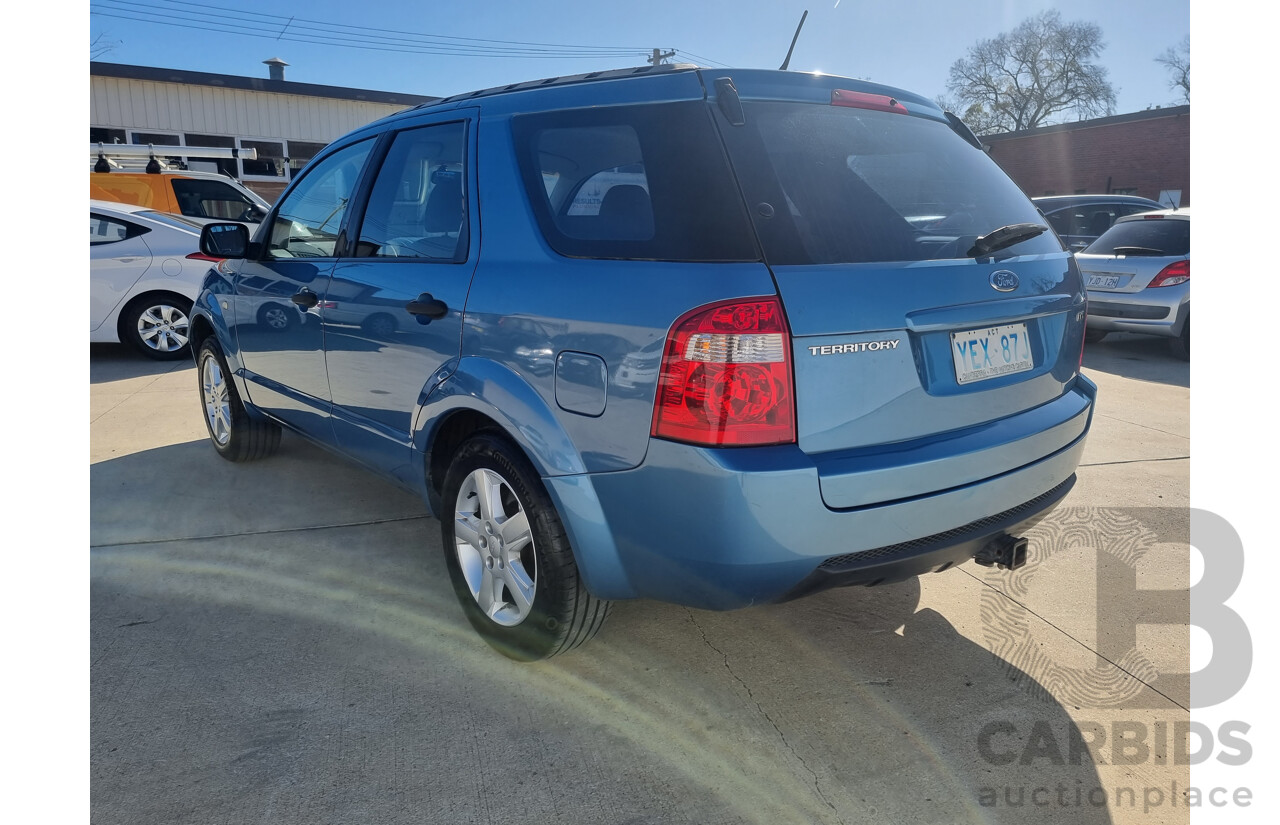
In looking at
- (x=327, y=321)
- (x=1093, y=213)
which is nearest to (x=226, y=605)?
(x=327, y=321)

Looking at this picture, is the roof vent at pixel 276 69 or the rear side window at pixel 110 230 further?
the roof vent at pixel 276 69

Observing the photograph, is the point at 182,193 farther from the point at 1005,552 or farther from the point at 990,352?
the point at 1005,552

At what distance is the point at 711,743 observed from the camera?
95.7 inches

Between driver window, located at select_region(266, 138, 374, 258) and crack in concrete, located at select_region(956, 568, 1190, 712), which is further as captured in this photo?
driver window, located at select_region(266, 138, 374, 258)

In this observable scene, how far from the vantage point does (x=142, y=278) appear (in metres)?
8.12

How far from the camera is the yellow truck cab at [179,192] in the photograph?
991 cm

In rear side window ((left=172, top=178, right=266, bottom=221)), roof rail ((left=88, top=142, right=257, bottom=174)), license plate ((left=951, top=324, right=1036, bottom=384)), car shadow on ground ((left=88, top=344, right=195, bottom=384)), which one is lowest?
license plate ((left=951, top=324, right=1036, bottom=384))

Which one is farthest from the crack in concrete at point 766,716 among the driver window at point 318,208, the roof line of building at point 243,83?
the roof line of building at point 243,83

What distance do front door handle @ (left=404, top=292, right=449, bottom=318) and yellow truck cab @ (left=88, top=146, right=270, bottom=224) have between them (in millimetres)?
7823

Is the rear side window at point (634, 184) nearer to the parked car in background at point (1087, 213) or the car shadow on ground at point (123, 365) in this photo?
the car shadow on ground at point (123, 365)

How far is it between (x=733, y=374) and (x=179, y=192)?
1016cm

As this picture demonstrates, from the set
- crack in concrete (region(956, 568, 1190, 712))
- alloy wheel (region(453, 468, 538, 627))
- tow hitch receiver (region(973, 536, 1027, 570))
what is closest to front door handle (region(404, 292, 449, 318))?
alloy wheel (region(453, 468, 538, 627))

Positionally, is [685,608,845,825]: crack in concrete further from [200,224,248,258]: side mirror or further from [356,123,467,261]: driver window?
[200,224,248,258]: side mirror

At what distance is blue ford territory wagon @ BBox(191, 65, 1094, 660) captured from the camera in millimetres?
2080
